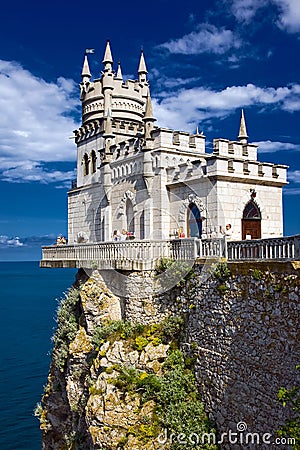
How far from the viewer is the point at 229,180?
19.6 metres

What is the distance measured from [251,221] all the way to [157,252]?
4.60 metres

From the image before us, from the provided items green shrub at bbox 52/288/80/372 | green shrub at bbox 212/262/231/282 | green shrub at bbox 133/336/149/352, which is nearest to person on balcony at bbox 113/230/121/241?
green shrub at bbox 52/288/80/372

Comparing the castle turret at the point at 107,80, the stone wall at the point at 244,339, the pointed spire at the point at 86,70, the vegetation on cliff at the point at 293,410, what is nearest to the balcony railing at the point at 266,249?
the stone wall at the point at 244,339

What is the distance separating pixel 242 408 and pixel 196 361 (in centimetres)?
305

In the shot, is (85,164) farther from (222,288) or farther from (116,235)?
(222,288)

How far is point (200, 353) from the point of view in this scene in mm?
16828

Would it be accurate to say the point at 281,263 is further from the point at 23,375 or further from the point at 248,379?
the point at 23,375

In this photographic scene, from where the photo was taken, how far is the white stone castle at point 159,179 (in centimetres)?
1983

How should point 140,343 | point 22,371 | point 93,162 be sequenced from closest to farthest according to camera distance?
point 140,343 < point 93,162 < point 22,371

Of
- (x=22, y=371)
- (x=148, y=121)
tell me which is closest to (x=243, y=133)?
(x=148, y=121)

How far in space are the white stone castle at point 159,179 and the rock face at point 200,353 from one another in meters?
3.51

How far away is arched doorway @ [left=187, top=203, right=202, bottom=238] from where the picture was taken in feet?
67.2

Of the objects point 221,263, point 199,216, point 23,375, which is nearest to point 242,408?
point 221,263

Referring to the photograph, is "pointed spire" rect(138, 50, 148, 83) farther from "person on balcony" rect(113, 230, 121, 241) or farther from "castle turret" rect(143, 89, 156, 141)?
"person on balcony" rect(113, 230, 121, 241)
